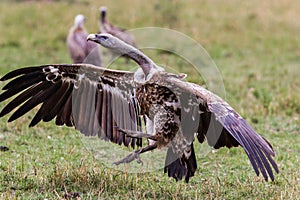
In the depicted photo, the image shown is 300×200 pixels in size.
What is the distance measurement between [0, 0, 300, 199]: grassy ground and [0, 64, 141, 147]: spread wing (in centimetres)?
41

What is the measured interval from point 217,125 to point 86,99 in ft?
4.43

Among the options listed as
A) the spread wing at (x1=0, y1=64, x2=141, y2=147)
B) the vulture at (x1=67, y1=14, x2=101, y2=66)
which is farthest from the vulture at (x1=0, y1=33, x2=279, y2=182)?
the vulture at (x1=67, y1=14, x2=101, y2=66)

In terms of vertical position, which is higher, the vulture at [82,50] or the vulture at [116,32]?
the vulture at [116,32]

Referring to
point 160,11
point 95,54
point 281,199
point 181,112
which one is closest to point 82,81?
point 181,112

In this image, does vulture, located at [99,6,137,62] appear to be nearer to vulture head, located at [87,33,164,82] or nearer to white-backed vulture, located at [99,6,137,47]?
white-backed vulture, located at [99,6,137,47]

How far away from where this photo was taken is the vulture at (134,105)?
16.7 feet

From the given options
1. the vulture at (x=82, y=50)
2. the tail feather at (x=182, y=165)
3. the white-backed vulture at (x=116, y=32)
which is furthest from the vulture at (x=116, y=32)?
the tail feather at (x=182, y=165)

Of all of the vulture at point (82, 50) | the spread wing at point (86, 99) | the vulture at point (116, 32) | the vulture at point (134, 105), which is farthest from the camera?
the vulture at point (116, 32)

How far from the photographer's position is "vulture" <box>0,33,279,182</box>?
16.7 ft

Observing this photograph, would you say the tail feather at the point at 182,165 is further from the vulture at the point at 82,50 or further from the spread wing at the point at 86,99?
the vulture at the point at 82,50

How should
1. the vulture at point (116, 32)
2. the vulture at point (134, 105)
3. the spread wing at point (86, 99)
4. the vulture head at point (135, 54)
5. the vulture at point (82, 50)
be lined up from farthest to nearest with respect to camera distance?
the vulture at point (116, 32)
the vulture at point (82, 50)
the spread wing at point (86, 99)
the vulture head at point (135, 54)
the vulture at point (134, 105)

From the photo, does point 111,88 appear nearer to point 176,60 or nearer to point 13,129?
point 13,129

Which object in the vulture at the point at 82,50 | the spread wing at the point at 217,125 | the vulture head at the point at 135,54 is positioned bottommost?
the spread wing at the point at 217,125

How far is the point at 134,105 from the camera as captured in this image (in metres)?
5.75
